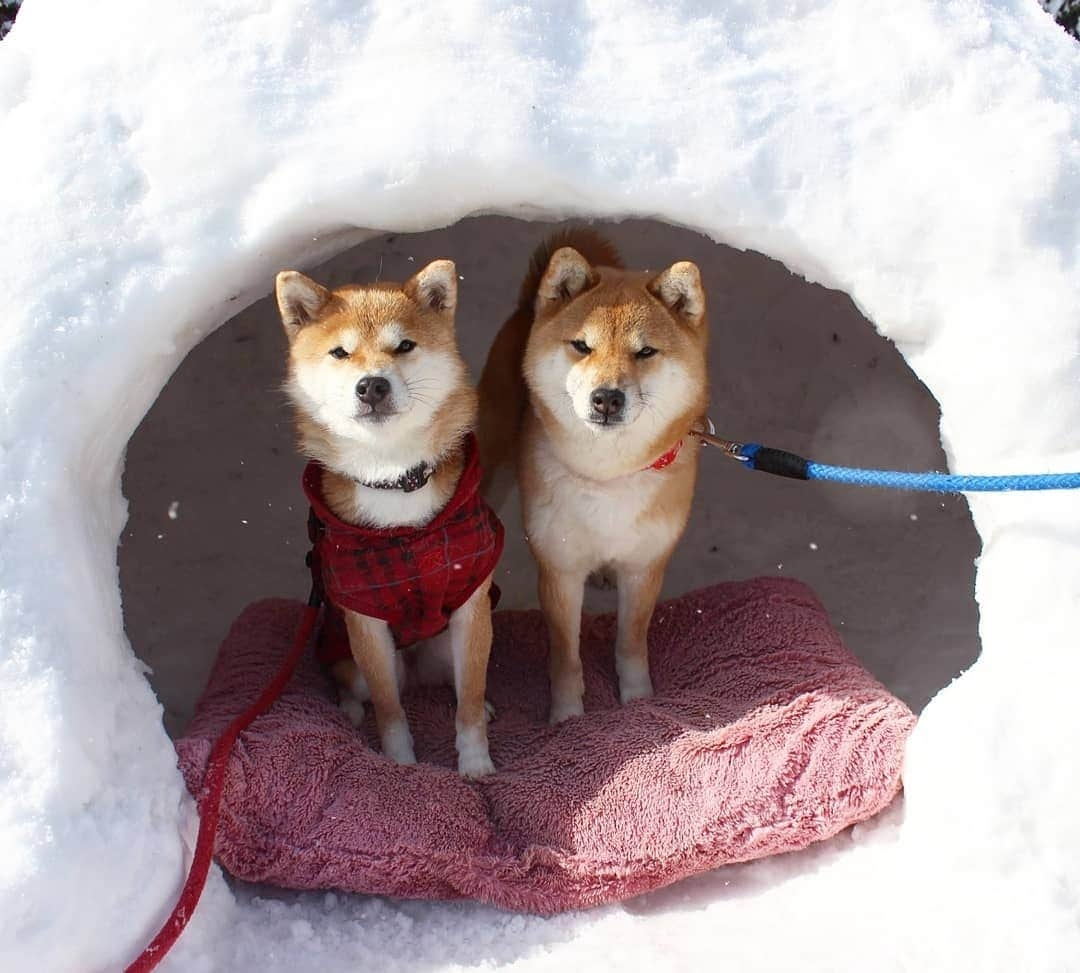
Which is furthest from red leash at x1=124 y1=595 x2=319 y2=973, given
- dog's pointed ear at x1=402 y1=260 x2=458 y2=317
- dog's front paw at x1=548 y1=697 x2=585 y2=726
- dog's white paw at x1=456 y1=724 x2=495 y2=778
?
dog's pointed ear at x1=402 y1=260 x2=458 y2=317

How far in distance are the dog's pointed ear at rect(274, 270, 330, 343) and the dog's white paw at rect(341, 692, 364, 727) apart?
1024 millimetres

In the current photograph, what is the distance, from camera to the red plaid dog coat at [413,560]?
2.49 meters

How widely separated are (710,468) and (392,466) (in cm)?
198

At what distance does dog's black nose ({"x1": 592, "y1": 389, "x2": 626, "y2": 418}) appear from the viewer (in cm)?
241

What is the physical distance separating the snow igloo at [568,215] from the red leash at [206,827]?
36 mm

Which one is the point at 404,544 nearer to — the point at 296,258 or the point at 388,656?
the point at 388,656

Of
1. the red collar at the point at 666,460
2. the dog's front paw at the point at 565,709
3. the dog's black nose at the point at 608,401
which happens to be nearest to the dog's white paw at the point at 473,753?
the dog's front paw at the point at 565,709

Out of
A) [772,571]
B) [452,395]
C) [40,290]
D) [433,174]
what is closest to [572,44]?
[433,174]

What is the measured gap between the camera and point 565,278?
2652mm

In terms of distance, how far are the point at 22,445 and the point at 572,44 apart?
145 cm

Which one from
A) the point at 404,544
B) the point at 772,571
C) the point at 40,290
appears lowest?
the point at 772,571

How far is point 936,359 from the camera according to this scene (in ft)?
7.59

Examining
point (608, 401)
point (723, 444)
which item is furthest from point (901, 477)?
point (608, 401)

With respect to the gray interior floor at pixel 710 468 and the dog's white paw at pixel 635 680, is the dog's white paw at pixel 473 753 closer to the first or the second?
the dog's white paw at pixel 635 680
